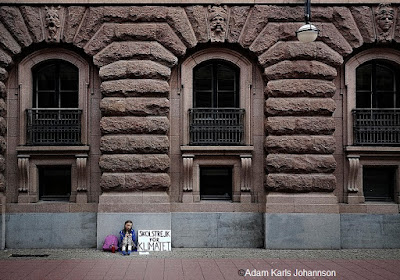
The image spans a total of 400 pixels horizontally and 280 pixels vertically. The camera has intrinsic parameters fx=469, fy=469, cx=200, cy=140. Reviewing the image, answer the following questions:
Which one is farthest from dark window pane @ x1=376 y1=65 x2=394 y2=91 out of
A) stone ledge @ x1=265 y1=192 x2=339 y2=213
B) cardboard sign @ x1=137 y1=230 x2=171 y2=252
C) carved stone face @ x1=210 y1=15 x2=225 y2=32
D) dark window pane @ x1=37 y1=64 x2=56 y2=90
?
dark window pane @ x1=37 y1=64 x2=56 y2=90

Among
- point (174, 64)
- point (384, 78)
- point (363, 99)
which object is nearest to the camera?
point (174, 64)

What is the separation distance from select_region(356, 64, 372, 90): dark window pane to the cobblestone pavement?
5412mm

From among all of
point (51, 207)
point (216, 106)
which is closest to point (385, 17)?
point (216, 106)

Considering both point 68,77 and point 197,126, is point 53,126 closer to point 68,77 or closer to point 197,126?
point 68,77

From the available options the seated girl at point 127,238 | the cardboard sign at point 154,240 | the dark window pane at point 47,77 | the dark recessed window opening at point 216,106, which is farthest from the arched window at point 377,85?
the dark window pane at point 47,77

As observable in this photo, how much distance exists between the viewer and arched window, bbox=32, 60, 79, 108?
15648 millimetres

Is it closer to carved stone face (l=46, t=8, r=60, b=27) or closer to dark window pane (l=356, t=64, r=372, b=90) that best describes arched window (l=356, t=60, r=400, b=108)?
dark window pane (l=356, t=64, r=372, b=90)

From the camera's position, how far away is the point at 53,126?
1525cm

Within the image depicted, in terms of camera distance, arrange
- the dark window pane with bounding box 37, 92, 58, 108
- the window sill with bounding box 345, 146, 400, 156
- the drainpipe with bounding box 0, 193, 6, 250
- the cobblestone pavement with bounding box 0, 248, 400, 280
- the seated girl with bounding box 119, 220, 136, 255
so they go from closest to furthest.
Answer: the cobblestone pavement with bounding box 0, 248, 400, 280, the seated girl with bounding box 119, 220, 136, 255, the drainpipe with bounding box 0, 193, 6, 250, the window sill with bounding box 345, 146, 400, 156, the dark window pane with bounding box 37, 92, 58, 108

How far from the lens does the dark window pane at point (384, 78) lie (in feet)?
52.0

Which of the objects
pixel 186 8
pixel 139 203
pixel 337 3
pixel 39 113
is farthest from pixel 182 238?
pixel 337 3

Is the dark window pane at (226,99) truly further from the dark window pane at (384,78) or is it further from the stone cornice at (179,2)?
the dark window pane at (384,78)

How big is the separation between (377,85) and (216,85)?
5.44 metres

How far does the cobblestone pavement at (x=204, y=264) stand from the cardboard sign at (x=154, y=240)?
442 millimetres
